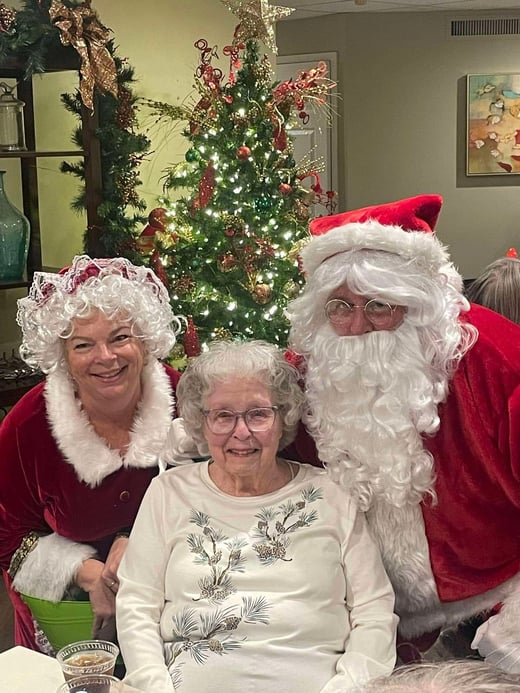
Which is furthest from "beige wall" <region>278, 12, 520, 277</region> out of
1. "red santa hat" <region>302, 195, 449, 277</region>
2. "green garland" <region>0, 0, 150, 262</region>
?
"red santa hat" <region>302, 195, 449, 277</region>

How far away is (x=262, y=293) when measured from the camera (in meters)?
3.87

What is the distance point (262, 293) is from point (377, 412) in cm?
181

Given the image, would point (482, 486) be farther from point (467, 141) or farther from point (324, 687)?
point (467, 141)

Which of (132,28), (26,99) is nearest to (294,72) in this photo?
(132,28)

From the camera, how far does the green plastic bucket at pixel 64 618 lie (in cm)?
227

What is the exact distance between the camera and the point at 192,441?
88.5 inches

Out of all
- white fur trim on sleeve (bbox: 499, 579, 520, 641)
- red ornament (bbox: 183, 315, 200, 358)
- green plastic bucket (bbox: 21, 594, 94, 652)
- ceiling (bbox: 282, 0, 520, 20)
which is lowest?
green plastic bucket (bbox: 21, 594, 94, 652)

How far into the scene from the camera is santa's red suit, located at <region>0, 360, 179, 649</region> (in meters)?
2.31

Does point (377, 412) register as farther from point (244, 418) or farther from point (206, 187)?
point (206, 187)

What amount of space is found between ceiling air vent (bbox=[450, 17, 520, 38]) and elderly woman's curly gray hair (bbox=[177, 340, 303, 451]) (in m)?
6.38

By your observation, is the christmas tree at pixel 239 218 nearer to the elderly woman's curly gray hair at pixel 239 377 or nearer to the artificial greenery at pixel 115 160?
the artificial greenery at pixel 115 160

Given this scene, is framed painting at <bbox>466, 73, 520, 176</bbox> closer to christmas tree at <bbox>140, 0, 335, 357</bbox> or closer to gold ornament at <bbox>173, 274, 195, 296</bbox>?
christmas tree at <bbox>140, 0, 335, 357</bbox>

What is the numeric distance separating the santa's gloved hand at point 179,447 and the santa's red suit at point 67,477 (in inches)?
1.5

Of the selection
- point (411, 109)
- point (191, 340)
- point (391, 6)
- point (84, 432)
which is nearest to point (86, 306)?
point (84, 432)
